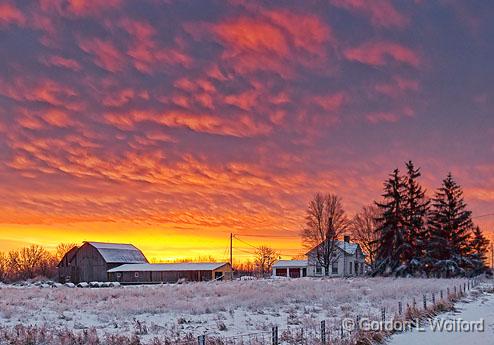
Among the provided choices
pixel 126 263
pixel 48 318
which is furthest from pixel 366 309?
pixel 126 263

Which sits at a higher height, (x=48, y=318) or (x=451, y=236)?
(x=451, y=236)

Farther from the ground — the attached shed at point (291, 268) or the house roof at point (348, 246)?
the house roof at point (348, 246)

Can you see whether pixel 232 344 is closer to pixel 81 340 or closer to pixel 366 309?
pixel 81 340

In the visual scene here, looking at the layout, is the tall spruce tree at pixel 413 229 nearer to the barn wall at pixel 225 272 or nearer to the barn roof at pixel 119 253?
the barn wall at pixel 225 272

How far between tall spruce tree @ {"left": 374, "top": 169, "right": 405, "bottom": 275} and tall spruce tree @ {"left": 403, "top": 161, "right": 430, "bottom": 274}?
65 centimetres

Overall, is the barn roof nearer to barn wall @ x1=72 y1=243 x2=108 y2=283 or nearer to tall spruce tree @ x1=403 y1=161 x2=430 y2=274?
barn wall @ x1=72 y1=243 x2=108 y2=283

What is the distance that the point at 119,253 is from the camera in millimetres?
89812

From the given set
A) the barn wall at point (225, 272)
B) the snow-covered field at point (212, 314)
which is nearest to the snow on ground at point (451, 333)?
the snow-covered field at point (212, 314)

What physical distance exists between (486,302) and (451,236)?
39.3 metres

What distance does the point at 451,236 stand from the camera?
68812 millimetres

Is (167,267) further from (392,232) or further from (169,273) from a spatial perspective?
(392,232)

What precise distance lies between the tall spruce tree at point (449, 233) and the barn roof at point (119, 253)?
1932 inches

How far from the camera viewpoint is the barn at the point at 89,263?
277ft

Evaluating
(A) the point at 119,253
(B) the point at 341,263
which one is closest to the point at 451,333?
(B) the point at 341,263
